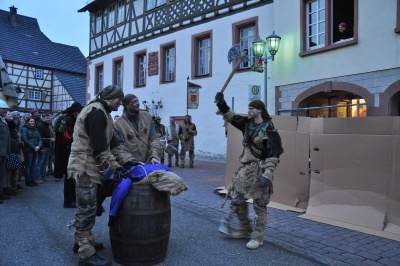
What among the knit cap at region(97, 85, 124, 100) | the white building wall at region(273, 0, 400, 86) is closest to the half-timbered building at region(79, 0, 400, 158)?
the white building wall at region(273, 0, 400, 86)

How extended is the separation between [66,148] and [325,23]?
7914 mm

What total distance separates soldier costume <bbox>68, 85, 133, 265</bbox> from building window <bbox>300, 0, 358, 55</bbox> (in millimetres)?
8401

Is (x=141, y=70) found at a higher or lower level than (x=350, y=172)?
higher

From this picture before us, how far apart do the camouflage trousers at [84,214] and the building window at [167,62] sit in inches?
539

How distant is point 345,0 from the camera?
10.8m

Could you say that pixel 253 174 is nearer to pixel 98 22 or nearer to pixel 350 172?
pixel 350 172

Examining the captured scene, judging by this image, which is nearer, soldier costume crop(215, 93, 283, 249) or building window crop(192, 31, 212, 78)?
soldier costume crop(215, 93, 283, 249)

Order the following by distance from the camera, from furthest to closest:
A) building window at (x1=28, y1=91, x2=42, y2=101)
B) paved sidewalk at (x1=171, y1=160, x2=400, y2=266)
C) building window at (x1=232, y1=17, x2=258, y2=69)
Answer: building window at (x1=28, y1=91, x2=42, y2=101), building window at (x1=232, y1=17, x2=258, y2=69), paved sidewalk at (x1=171, y1=160, x2=400, y2=266)

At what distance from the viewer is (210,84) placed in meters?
14.8

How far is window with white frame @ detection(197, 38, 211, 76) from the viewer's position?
608 inches

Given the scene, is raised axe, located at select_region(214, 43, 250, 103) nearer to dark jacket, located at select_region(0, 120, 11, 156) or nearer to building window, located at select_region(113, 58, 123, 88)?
dark jacket, located at select_region(0, 120, 11, 156)

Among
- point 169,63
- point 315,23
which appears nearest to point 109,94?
point 315,23

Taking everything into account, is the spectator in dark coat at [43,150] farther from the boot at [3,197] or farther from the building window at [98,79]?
the building window at [98,79]

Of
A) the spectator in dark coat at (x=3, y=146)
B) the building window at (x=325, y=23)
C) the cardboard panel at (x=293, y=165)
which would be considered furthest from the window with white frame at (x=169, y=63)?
the cardboard panel at (x=293, y=165)
